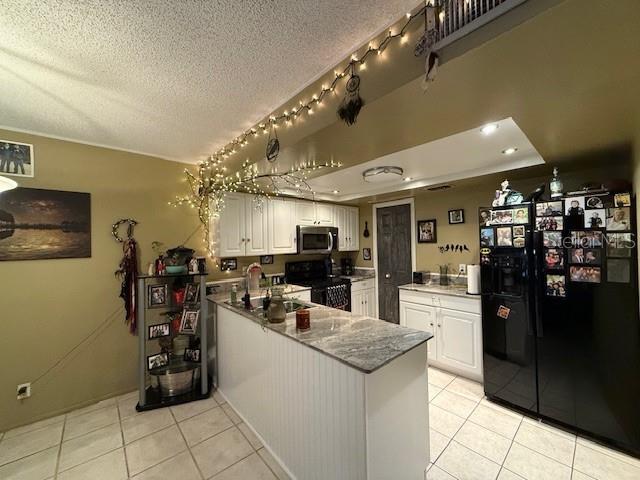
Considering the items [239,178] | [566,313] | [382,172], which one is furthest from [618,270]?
[239,178]

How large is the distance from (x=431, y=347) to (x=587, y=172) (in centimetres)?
238

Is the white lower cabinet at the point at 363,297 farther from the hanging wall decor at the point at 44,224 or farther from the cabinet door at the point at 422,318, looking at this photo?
the hanging wall decor at the point at 44,224

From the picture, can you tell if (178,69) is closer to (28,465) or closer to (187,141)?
(187,141)

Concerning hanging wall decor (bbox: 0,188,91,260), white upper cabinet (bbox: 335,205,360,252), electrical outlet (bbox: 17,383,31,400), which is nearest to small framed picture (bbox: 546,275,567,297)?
white upper cabinet (bbox: 335,205,360,252)

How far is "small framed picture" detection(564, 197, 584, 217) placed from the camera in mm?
1925

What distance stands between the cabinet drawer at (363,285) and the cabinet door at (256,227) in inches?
64.0

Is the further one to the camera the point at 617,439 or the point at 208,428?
the point at 208,428

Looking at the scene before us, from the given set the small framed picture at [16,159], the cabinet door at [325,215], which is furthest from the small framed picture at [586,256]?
the small framed picture at [16,159]

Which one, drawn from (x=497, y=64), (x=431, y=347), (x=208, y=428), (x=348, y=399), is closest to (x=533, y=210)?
(x=497, y=64)

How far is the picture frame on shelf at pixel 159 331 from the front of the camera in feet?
7.96

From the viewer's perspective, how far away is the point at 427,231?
375 cm

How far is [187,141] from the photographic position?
2352 millimetres

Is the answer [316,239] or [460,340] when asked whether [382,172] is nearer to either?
[316,239]

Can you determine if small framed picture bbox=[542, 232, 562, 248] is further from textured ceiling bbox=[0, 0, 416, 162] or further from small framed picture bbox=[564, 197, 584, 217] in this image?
textured ceiling bbox=[0, 0, 416, 162]
